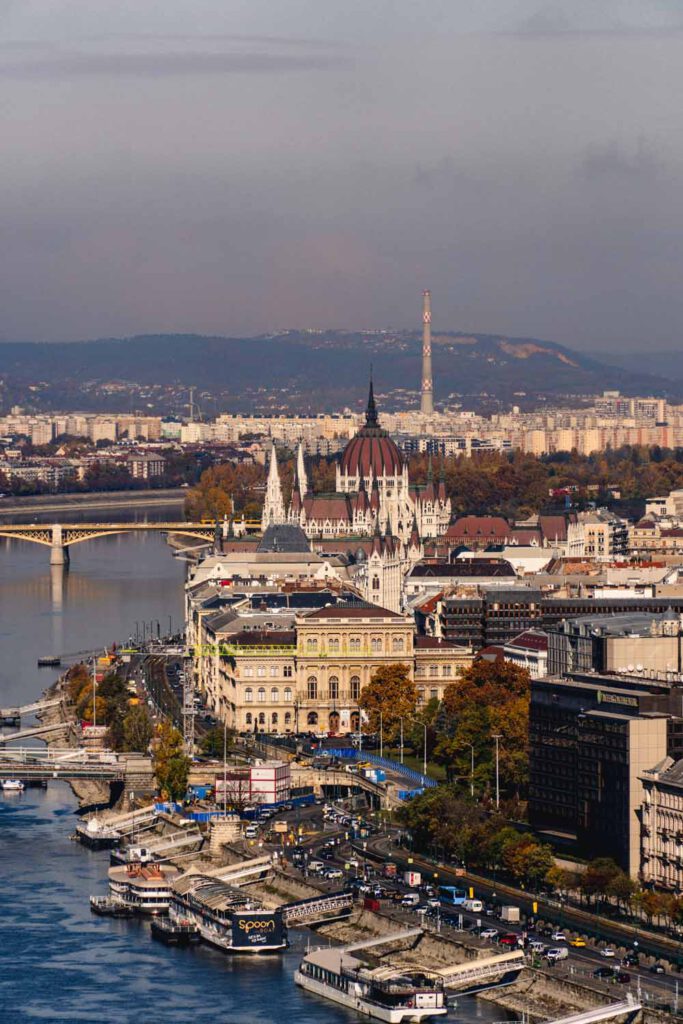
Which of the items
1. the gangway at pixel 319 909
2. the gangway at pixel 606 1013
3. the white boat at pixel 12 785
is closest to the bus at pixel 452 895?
the gangway at pixel 319 909

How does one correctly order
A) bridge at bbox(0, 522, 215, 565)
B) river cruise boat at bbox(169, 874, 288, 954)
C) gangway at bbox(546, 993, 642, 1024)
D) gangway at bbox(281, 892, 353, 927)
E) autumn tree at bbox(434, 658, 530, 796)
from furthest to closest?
bridge at bbox(0, 522, 215, 565)
autumn tree at bbox(434, 658, 530, 796)
gangway at bbox(281, 892, 353, 927)
river cruise boat at bbox(169, 874, 288, 954)
gangway at bbox(546, 993, 642, 1024)

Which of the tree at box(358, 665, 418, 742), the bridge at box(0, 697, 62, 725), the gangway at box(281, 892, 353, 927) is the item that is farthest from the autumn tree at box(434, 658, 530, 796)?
the bridge at box(0, 697, 62, 725)

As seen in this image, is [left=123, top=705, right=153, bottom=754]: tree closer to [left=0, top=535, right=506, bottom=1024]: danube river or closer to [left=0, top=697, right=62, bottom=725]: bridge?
[left=0, top=535, right=506, bottom=1024]: danube river

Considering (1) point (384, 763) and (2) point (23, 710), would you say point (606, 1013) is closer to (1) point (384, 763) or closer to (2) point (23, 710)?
(1) point (384, 763)

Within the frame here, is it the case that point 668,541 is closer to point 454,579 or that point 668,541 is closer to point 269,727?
point 454,579

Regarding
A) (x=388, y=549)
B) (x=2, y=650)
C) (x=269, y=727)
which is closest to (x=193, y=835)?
(x=269, y=727)

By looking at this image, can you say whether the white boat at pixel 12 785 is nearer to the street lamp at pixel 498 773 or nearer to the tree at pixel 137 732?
the tree at pixel 137 732
